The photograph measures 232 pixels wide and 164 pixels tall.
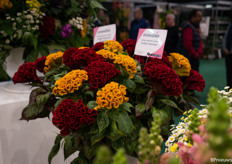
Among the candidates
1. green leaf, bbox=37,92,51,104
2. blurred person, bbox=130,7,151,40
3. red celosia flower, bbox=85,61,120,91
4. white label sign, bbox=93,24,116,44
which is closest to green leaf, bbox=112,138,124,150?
red celosia flower, bbox=85,61,120,91

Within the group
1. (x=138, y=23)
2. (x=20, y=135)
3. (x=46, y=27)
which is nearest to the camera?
(x=20, y=135)

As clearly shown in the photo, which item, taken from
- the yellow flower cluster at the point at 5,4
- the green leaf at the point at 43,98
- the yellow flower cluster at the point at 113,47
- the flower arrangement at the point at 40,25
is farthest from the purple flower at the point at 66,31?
the green leaf at the point at 43,98

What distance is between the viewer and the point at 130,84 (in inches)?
33.7

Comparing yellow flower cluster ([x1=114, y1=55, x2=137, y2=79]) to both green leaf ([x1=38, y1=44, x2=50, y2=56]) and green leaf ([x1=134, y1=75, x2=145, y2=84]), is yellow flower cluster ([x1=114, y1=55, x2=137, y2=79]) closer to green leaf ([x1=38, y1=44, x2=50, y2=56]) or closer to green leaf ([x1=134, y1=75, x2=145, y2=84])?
green leaf ([x1=134, y1=75, x2=145, y2=84])

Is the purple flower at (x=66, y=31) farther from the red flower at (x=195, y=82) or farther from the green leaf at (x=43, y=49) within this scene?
the red flower at (x=195, y=82)

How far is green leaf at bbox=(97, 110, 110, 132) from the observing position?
0.75 meters

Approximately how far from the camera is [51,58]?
3.34 ft

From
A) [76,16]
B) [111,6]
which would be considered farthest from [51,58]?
[111,6]

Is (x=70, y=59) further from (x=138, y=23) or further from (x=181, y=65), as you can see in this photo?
(x=138, y=23)

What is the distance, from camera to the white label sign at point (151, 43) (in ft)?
3.26

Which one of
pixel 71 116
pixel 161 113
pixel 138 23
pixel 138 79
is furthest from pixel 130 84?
pixel 138 23

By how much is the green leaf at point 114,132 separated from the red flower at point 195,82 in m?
0.41

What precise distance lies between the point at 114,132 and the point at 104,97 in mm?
133

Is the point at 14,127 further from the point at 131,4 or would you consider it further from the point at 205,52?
the point at 205,52
